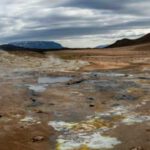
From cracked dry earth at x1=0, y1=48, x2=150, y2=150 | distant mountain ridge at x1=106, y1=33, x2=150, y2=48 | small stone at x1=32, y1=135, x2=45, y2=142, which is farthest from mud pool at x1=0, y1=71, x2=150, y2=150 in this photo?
distant mountain ridge at x1=106, y1=33, x2=150, y2=48

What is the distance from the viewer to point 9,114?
15172 mm

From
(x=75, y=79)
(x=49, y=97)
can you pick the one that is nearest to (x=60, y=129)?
(x=49, y=97)

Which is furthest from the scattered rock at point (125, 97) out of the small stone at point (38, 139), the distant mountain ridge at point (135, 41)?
the distant mountain ridge at point (135, 41)

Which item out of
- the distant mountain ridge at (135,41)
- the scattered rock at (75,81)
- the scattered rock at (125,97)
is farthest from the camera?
the distant mountain ridge at (135,41)

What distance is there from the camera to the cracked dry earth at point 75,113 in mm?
12062

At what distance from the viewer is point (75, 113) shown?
1535 cm

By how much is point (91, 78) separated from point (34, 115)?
9306 millimetres

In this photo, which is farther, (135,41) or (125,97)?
(135,41)

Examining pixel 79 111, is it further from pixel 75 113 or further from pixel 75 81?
pixel 75 81

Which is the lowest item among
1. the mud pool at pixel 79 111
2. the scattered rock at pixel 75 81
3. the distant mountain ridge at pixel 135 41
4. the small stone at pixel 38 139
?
the small stone at pixel 38 139

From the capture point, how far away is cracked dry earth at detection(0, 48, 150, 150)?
39.6 feet

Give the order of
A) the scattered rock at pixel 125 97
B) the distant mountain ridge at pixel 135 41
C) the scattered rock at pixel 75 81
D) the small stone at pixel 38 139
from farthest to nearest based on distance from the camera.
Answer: the distant mountain ridge at pixel 135 41
the scattered rock at pixel 75 81
the scattered rock at pixel 125 97
the small stone at pixel 38 139

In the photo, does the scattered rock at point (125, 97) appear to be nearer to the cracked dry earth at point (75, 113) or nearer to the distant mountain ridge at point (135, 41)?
→ the cracked dry earth at point (75, 113)

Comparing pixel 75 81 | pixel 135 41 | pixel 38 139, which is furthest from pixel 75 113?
pixel 135 41
